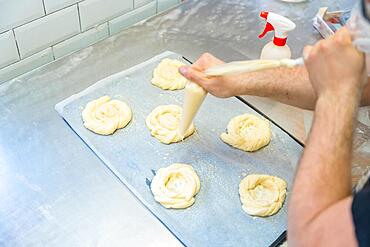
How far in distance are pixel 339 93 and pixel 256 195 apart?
417 mm

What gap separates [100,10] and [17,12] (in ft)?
1.04

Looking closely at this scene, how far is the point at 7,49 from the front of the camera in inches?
53.5

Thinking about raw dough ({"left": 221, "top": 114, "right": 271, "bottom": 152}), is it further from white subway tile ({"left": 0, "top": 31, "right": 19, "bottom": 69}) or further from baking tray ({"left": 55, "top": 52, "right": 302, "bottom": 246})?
white subway tile ({"left": 0, "top": 31, "right": 19, "bottom": 69})

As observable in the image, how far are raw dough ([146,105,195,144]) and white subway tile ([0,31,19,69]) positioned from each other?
1.59ft

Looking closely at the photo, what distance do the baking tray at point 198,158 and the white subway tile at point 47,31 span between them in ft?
0.81

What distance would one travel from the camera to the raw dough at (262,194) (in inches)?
43.0

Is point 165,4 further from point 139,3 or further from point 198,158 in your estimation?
point 198,158

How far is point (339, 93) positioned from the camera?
2.69 feet

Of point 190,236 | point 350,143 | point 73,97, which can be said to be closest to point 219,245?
point 190,236

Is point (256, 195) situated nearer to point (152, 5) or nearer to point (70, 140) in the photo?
point (70, 140)

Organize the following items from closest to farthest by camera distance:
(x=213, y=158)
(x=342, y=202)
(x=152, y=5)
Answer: (x=342, y=202) < (x=213, y=158) < (x=152, y=5)

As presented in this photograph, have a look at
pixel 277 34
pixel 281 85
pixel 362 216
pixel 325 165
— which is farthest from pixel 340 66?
pixel 277 34

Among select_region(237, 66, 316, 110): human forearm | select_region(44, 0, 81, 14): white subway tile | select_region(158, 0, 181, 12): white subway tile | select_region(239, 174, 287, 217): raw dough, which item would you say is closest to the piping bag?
select_region(237, 66, 316, 110): human forearm

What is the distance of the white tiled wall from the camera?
134 centimetres
